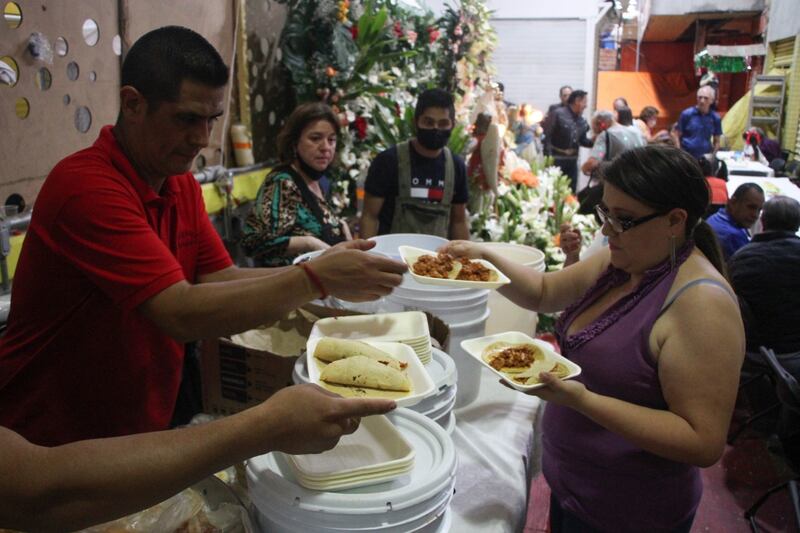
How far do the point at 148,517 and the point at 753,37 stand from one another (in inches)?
757

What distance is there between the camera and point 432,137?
10.6ft

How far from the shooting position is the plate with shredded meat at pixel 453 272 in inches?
74.2

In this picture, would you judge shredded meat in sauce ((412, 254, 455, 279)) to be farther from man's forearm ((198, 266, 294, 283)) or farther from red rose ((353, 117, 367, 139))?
red rose ((353, 117, 367, 139))

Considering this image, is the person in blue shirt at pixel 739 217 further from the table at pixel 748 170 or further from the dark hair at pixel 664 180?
the dark hair at pixel 664 180

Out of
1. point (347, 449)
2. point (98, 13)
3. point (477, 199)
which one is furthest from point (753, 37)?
point (347, 449)

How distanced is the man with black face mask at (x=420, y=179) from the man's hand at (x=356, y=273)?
1637 mm

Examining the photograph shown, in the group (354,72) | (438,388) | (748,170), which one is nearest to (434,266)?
(438,388)

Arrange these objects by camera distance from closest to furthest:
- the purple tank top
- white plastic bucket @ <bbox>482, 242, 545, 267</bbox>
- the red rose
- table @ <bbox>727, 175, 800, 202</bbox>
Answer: the purple tank top < white plastic bucket @ <bbox>482, 242, 545, 267</bbox> < the red rose < table @ <bbox>727, 175, 800, 202</bbox>

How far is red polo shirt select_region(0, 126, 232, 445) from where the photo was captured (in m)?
1.32

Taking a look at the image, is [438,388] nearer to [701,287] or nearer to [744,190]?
[701,287]

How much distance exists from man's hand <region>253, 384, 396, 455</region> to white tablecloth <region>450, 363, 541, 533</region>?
2.05 feet

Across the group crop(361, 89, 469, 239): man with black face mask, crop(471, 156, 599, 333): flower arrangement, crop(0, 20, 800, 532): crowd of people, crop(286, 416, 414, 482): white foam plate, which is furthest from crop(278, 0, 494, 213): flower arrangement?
crop(286, 416, 414, 482): white foam plate

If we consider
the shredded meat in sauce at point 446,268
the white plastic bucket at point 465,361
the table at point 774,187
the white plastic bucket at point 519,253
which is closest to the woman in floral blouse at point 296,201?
the white plastic bucket at point 519,253

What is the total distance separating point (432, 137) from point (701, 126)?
7291mm
